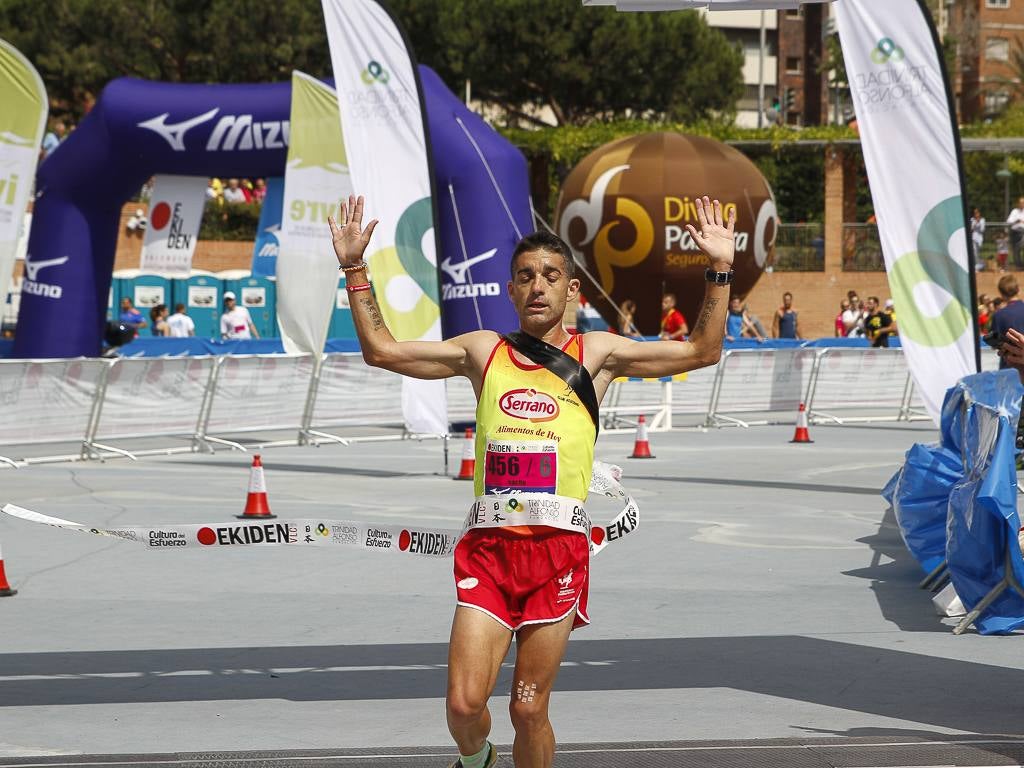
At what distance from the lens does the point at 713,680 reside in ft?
24.8

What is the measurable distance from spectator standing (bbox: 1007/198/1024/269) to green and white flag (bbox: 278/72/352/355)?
88.5 ft

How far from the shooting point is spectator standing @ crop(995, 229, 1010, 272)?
43.9m

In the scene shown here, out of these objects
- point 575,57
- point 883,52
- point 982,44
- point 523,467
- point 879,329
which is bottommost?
point 879,329

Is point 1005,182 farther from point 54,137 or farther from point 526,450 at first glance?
point 526,450

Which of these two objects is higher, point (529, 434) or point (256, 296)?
point (529, 434)

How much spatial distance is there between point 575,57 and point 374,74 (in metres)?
43.9

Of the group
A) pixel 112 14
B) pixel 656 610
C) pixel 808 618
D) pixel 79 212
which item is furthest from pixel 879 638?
pixel 112 14

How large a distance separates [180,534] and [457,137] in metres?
14.3

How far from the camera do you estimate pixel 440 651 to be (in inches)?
325

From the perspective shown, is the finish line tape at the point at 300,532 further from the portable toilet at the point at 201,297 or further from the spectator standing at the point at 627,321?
the portable toilet at the point at 201,297

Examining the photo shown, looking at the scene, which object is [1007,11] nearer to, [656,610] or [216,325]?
[216,325]

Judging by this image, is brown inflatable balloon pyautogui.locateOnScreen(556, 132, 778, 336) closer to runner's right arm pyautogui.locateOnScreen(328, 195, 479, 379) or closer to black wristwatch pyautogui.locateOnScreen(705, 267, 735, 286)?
black wristwatch pyautogui.locateOnScreen(705, 267, 735, 286)

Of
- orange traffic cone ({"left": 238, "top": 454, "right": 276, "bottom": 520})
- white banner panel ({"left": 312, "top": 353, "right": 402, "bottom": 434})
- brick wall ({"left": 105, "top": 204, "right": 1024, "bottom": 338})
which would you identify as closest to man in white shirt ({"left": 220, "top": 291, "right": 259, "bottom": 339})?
white banner panel ({"left": 312, "top": 353, "right": 402, "bottom": 434})

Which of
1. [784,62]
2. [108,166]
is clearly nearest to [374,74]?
[108,166]
